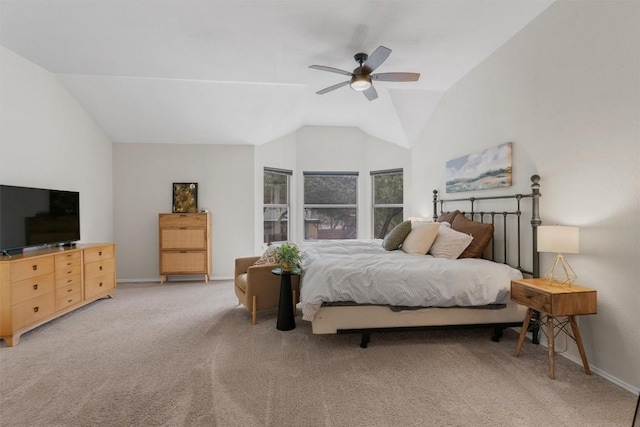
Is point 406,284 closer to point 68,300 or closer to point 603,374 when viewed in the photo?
point 603,374

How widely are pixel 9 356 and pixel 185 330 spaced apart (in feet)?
4.58

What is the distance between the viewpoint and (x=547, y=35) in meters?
2.84

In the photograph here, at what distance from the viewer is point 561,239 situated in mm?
2402

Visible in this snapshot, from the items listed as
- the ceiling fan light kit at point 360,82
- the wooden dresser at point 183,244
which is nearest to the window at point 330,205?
the wooden dresser at point 183,244

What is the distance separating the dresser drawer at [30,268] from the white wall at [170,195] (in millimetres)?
2246

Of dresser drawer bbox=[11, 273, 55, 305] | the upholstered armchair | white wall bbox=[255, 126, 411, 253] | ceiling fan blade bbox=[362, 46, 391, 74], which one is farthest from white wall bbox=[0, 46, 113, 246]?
ceiling fan blade bbox=[362, 46, 391, 74]

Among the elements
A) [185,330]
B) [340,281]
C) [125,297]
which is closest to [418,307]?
[340,281]

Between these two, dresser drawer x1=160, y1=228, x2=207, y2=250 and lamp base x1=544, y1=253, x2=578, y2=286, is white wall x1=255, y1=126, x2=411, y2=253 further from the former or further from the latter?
lamp base x1=544, y1=253, x2=578, y2=286

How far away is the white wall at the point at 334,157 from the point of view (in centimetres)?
652

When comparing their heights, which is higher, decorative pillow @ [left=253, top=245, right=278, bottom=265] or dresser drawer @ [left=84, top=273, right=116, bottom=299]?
decorative pillow @ [left=253, top=245, right=278, bottom=265]

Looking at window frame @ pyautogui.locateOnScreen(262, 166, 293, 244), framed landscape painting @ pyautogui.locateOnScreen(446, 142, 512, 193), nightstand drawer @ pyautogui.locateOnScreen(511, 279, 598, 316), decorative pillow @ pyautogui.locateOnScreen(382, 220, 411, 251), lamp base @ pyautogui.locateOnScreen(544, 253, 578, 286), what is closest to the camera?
nightstand drawer @ pyautogui.locateOnScreen(511, 279, 598, 316)

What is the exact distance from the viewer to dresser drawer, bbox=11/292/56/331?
118 inches

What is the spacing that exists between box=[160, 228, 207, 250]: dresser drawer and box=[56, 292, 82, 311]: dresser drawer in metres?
1.56

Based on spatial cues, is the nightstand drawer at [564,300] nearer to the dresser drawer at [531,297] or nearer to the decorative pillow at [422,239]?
the dresser drawer at [531,297]
